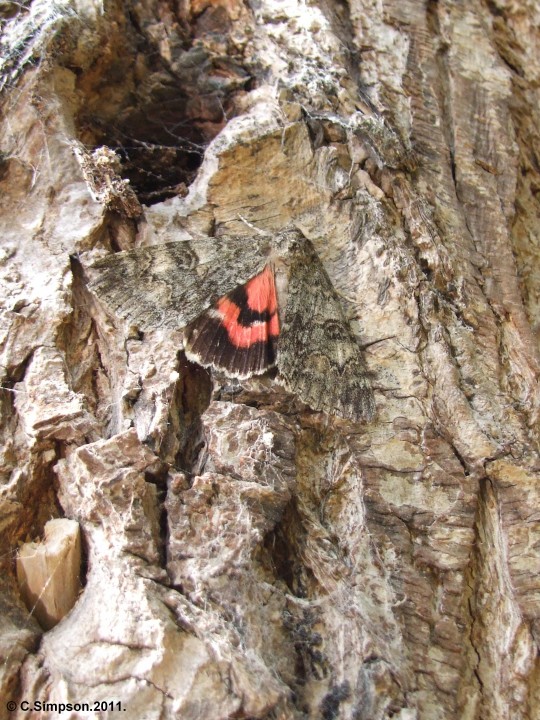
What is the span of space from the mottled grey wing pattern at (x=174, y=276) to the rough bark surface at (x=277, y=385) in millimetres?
63

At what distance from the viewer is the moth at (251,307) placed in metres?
1.48


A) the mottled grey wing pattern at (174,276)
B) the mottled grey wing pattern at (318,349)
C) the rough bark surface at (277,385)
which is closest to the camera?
the rough bark surface at (277,385)

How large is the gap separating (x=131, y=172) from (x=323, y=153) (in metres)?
0.72

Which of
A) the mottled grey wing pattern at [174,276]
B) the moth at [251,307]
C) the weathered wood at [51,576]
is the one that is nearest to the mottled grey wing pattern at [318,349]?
the moth at [251,307]

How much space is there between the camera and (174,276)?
1694 millimetres

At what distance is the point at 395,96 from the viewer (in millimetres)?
1999

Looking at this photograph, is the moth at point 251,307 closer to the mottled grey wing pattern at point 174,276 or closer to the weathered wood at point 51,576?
the mottled grey wing pattern at point 174,276

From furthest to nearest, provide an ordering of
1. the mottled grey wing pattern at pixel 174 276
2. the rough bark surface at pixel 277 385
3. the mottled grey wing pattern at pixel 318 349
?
the mottled grey wing pattern at pixel 174 276, the mottled grey wing pattern at pixel 318 349, the rough bark surface at pixel 277 385

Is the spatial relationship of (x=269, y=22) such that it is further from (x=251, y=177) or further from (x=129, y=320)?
(x=129, y=320)

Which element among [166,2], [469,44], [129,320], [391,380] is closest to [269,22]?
[166,2]

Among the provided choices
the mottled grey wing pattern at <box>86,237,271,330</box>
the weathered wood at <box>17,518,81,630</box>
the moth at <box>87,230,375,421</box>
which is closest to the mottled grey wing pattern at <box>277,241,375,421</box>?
the moth at <box>87,230,375,421</box>

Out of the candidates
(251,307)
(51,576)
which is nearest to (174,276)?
(251,307)

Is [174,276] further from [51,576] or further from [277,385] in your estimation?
[51,576]

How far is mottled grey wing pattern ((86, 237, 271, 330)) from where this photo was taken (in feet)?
5.18
